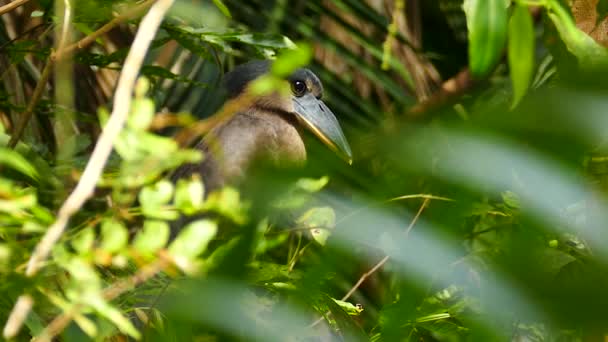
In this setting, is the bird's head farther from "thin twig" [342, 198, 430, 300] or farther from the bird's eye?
"thin twig" [342, 198, 430, 300]

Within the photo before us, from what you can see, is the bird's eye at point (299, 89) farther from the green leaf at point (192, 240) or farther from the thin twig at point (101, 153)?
the green leaf at point (192, 240)

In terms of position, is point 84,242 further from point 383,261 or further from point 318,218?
point 318,218

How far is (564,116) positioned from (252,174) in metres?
0.11

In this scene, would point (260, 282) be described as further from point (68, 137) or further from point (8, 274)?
point (68, 137)

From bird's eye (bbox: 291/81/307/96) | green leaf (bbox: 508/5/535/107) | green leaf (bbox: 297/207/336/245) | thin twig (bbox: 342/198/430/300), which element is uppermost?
green leaf (bbox: 508/5/535/107)

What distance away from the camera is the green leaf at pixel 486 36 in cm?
51

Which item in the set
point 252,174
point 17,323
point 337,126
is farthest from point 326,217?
point 337,126

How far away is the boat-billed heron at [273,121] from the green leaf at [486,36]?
114cm

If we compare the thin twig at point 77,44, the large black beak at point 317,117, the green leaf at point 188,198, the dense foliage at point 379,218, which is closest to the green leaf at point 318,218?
the dense foliage at point 379,218

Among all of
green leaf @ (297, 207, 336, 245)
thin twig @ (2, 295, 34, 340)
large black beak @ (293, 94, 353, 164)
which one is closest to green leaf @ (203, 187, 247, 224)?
thin twig @ (2, 295, 34, 340)

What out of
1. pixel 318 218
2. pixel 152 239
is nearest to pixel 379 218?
pixel 152 239

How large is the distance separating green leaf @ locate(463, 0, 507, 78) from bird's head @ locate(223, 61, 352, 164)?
136cm

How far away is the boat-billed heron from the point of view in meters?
1.76

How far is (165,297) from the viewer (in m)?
0.75
